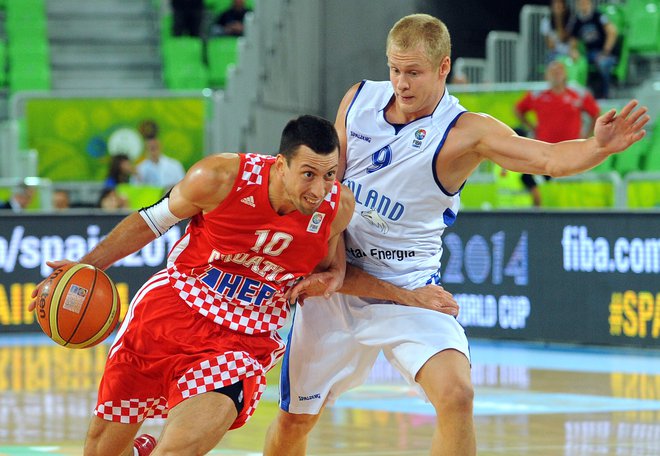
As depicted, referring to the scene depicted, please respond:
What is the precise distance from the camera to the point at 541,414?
30.1 feet

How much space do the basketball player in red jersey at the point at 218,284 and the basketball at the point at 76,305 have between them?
87 mm

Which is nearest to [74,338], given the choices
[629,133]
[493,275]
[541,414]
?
[629,133]

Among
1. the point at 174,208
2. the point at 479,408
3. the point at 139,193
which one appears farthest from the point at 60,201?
the point at 174,208

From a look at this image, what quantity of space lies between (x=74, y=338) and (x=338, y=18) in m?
14.3

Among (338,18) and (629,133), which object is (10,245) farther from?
(629,133)

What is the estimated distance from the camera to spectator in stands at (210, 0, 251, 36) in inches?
811

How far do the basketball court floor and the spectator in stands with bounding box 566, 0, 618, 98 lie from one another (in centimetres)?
576

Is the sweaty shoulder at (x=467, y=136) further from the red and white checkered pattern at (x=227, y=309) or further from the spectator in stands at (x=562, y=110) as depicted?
the spectator in stands at (x=562, y=110)

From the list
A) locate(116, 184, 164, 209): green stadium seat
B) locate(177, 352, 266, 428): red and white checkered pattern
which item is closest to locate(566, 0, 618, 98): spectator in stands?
locate(116, 184, 164, 209): green stadium seat

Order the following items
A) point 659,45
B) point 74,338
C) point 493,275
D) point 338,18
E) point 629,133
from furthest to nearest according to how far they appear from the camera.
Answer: point 338,18
point 659,45
point 493,275
point 74,338
point 629,133

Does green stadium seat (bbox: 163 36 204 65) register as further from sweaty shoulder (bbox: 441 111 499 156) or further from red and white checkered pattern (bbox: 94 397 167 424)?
red and white checkered pattern (bbox: 94 397 167 424)

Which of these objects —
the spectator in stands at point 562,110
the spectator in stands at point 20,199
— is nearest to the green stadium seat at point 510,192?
the spectator in stands at point 562,110

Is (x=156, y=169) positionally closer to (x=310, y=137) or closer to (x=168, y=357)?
(x=168, y=357)

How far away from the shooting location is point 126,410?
5891 mm
